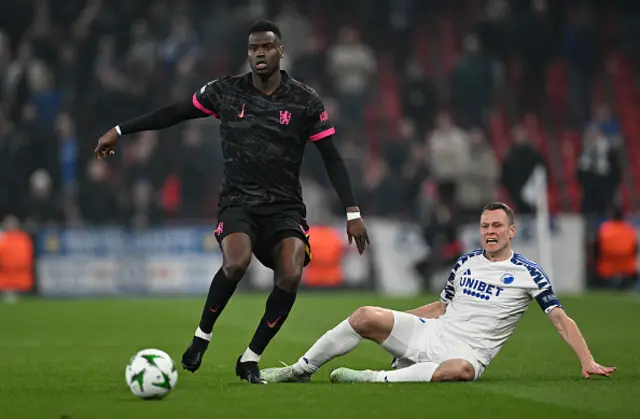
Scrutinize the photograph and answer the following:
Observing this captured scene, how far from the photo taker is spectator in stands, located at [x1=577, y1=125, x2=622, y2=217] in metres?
21.2

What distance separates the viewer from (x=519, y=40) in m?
23.7

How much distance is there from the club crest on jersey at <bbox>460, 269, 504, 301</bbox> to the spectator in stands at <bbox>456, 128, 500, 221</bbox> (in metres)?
12.8

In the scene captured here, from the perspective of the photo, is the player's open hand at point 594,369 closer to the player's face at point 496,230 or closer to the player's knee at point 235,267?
the player's face at point 496,230

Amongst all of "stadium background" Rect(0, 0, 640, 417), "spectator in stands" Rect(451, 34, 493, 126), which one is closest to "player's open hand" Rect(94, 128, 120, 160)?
"stadium background" Rect(0, 0, 640, 417)

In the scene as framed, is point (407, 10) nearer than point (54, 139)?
No

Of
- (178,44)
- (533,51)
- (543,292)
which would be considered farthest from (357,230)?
(533,51)

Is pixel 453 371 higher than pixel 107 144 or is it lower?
lower

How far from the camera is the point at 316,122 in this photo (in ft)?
26.9

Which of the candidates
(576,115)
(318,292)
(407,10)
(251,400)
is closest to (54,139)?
(318,292)

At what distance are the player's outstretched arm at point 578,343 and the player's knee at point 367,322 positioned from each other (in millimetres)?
1113

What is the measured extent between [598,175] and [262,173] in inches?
561

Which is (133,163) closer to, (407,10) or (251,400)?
(407,10)

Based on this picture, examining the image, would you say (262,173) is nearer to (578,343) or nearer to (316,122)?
(316,122)

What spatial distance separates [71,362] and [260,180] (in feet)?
9.40
